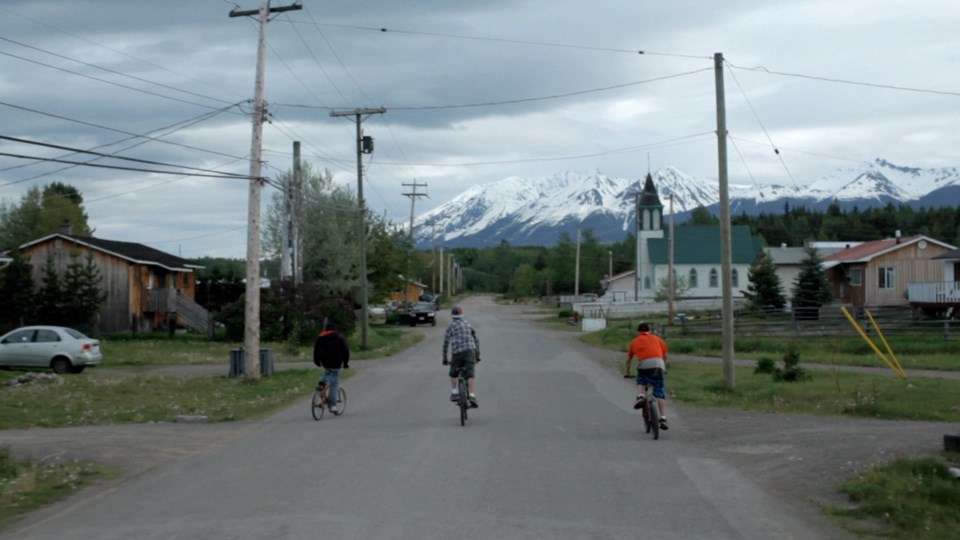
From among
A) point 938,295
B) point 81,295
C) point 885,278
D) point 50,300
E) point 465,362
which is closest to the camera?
point 465,362

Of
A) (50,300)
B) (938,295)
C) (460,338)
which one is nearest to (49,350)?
(50,300)

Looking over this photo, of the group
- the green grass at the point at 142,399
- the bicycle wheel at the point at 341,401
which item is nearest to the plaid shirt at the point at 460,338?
the bicycle wheel at the point at 341,401

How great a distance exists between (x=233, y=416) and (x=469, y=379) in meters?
4.71

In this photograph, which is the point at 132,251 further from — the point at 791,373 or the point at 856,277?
the point at 856,277

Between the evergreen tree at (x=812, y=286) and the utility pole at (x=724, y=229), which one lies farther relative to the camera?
the evergreen tree at (x=812, y=286)

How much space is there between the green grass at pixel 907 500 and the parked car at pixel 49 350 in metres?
24.6

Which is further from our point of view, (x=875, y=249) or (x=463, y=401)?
(x=875, y=249)

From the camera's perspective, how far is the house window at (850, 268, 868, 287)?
65.8 metres

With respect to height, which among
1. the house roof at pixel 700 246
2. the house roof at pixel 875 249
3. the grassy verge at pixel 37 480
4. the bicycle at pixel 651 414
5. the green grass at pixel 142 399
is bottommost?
the green grass at pixel 142 399

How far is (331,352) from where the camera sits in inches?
686

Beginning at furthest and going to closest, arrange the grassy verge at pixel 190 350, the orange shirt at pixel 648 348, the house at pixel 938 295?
the house at pixel 938 295, the grassy verge at pixel 190 350, the orange shirt at pixel 648 348

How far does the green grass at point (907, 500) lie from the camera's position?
8.58 m

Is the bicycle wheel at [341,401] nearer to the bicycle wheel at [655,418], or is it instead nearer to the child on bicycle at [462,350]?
the child on bicycle at [462,350]

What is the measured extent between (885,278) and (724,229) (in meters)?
46.7
